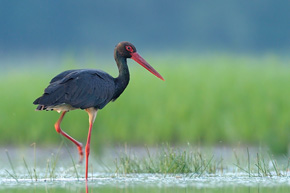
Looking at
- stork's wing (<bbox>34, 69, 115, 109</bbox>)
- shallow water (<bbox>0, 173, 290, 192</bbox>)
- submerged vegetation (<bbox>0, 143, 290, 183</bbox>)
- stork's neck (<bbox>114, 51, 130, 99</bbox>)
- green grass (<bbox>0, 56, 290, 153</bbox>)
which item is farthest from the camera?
green grass (<bbox>0, 56, 290, 153</bbox>)

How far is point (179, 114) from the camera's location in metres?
10.8

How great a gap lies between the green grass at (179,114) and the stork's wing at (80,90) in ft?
5.32

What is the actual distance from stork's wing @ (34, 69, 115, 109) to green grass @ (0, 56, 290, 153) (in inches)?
63.9

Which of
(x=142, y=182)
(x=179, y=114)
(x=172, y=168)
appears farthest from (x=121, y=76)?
(x=179, y=114)

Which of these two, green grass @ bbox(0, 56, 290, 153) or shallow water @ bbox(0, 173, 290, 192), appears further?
green grass @ bbox(0, 56, 290, 153)

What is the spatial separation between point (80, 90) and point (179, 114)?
128 inches

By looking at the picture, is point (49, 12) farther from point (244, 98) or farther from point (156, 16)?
point (244, 98)

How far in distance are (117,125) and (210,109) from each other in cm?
122

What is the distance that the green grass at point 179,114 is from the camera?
10250mm

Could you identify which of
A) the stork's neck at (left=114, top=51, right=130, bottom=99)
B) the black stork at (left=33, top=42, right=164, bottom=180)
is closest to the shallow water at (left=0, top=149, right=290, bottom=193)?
the black stork at (left=33, top=42, right=164, bottom=180)

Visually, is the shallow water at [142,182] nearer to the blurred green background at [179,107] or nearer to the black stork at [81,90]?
the black stork at [81,90]

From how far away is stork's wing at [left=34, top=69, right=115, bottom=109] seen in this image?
7484 millimetres

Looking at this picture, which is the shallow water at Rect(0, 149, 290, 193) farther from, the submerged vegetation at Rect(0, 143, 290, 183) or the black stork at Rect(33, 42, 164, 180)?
the black stork at Rect(33, 42, 164, 180)

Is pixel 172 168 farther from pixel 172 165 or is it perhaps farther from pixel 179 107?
pixel 179 107
